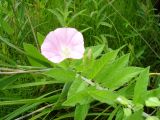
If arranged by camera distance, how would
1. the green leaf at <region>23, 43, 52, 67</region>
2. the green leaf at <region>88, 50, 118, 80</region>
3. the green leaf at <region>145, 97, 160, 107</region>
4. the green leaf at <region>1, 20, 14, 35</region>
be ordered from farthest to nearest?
the green leaf at <region>1, 20, 14, 35</region> → the green leaf at <region>23, 43, 52, 67</region> → the green leaf at <region>88, 50, 118, 80</region> → the green leaf at <region>145, 97, 160, 107</region>

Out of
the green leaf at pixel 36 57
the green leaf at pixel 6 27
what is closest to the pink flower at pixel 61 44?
the green leaf at pixel 36 57

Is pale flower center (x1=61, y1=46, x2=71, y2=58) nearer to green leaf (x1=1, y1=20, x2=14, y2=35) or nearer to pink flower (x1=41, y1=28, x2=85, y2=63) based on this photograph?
pink flower (x1=41, y1=28, x2=85, y2=63)

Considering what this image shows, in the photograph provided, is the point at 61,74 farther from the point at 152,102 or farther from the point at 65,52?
the point at 152,102

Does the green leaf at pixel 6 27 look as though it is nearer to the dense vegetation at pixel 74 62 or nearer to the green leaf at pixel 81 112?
the dense vegetation at pixel 74 62

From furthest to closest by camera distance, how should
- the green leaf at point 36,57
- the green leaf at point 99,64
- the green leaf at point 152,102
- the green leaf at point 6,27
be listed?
the green leaf at point 6,27 < the green leaf at point 36,57 < the green leaf at point 99,64 < the green leaf at point 152,102

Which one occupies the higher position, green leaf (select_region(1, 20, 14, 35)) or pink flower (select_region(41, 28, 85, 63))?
green leaf (select_region(1, 20, 14, 35))

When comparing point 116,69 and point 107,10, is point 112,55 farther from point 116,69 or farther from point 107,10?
point 107,10

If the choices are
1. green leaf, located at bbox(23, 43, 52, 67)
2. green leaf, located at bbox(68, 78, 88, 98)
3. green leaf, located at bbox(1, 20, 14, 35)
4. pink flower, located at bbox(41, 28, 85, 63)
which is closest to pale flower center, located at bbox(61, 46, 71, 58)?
pink flower, located at bbox(41, 28, 85, 63)
